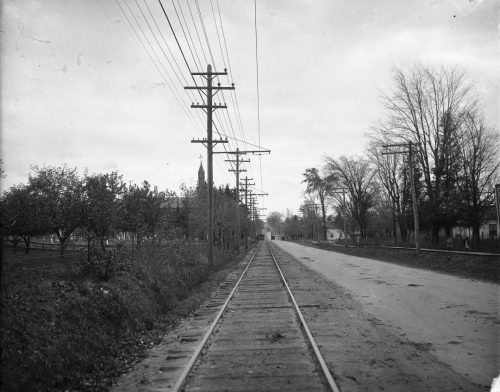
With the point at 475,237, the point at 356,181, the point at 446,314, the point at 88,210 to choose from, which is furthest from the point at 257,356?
the point at 356,181

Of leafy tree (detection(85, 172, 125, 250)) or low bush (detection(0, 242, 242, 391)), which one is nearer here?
low bush (detection(0, 242, 242, 391))

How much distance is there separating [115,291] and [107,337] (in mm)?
2435

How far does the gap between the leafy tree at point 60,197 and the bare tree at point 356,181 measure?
151ft

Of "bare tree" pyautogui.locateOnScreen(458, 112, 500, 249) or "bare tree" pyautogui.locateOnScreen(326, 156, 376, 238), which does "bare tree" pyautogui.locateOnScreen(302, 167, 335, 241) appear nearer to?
"bare tree" pyautogui.locateOnScreen(326, 156, 376, 238)

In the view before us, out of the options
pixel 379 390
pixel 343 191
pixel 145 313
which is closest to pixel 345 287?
pixel 145 313

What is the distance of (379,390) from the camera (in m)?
5.66

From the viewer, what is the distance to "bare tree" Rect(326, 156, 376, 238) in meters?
66.2

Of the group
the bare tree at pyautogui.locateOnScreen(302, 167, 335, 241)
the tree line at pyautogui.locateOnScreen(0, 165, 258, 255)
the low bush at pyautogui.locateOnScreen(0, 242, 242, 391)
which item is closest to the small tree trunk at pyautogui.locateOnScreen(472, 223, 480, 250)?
the tree line at pyautogui.locateOnScreen(0, 165, 258, 255)

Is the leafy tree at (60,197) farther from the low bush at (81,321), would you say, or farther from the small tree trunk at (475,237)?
the small tree trunk at (475,237)

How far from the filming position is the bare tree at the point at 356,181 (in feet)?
217

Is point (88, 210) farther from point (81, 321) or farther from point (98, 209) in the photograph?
point (81, 321)

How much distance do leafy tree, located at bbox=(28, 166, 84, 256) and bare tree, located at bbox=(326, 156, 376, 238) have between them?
4589 centimetres

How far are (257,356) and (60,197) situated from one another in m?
24.0

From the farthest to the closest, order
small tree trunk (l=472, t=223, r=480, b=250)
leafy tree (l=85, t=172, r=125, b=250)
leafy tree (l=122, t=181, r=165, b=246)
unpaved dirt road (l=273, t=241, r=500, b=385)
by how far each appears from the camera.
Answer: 1. leafy tree (l=122, t=181, r=165, b=246)
2. small tree trunk (l=472, t=223, r=480, b=250)
3. leafy tree (l=85, t=172, r=125, b=250)
4. unpaved dirt road (l=273, t=241, r=500, b=385)
